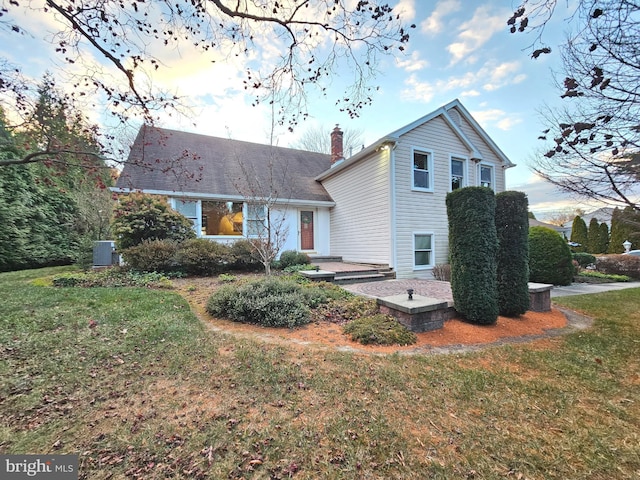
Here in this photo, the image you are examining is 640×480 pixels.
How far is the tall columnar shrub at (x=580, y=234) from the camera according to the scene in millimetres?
19578

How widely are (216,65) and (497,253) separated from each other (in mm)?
6078

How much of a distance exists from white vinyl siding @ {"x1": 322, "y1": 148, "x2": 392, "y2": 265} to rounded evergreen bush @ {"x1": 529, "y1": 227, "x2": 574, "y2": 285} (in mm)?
4900

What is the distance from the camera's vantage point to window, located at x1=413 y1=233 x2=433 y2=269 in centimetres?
1013

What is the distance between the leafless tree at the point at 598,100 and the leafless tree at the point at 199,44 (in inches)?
83.1

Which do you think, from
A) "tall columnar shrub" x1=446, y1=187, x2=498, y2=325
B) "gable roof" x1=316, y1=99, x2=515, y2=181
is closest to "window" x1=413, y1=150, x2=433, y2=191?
"gable roof" x1=316, y1=99, x2=515, y2=181

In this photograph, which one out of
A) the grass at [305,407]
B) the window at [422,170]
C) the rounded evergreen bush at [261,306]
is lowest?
the grass at [305,407]

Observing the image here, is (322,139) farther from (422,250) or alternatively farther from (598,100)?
(598,100)

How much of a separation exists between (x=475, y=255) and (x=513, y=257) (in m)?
1.06

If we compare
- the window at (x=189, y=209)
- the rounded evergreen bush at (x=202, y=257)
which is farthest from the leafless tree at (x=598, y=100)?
the window at (x=189, y=209)

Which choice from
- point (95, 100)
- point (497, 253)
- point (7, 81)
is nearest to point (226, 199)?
point (95, 100)

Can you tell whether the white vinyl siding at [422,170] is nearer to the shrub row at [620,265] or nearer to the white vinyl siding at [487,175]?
the white vinyl siding at [487,175]

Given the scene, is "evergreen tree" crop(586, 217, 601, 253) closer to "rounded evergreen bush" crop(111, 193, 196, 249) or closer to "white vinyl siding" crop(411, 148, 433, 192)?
"white vinyl siding" crop(411, 148, 433, 192)

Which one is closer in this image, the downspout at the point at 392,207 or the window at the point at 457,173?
the downspout at the point at 392,207

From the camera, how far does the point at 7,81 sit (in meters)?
3.80
